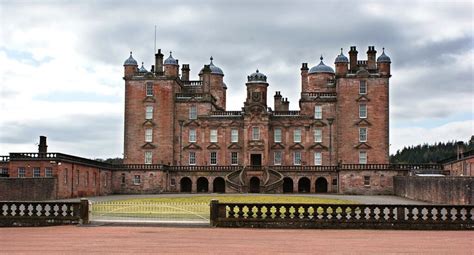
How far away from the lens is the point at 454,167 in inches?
2918

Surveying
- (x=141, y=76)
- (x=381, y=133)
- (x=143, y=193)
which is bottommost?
(x=143, y=193)

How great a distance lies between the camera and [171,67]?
81.5m

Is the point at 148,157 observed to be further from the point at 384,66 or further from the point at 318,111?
the point at 384,66

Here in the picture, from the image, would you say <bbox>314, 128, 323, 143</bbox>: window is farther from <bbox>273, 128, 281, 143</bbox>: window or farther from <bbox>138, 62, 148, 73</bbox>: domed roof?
<bbox>138, 62, 148, 73</bbox>: domed roof

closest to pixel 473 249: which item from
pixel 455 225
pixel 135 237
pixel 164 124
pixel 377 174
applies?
pixel 455 225

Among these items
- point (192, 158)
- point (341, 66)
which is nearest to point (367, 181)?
point (341, 66)

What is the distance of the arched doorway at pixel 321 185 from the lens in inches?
3071

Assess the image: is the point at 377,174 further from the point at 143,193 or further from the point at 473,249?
the point at 473,249

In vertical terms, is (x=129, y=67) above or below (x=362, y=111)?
above

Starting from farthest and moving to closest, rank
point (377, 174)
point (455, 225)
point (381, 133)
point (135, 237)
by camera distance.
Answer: point (381, 133), point (377, 174), point (455, 225), point (135, 237)

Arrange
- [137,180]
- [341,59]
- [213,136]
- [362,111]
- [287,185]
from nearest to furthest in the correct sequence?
[137,180] < [362,111] < [287,185] < [341,59] < [213,136]

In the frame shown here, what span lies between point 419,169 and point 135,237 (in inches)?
2198

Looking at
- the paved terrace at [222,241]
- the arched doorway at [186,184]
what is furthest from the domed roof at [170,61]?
the paved terrace at [222,241]

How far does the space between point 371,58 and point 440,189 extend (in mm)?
32232
